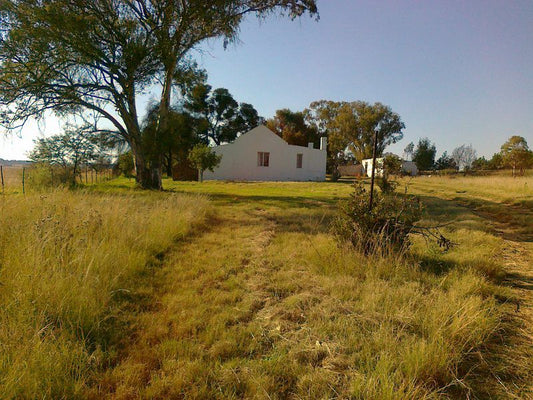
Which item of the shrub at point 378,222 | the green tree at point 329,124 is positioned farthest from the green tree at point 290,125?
the shrub at point 378,222

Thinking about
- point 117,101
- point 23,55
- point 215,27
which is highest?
point 215,27

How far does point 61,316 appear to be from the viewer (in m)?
2.47

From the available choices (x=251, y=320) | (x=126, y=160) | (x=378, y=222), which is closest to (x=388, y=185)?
(x=378, y=222)

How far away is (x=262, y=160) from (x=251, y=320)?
2989 centimetres

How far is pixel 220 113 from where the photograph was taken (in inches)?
1619

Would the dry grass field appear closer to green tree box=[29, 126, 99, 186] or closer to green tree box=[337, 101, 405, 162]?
green tree box=[29, 126, 99, 186]

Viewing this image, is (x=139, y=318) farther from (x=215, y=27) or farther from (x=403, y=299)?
(x=215, y=27)

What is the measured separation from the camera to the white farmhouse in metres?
31.1

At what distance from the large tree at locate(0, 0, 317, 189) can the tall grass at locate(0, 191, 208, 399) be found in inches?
360

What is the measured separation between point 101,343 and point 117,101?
48.4ft

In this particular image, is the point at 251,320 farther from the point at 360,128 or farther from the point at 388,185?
the point at 360,128

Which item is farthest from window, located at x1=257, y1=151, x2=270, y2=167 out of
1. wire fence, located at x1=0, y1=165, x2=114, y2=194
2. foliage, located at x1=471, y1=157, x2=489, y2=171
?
foliage, located at x1=471, y1=157, x2=489, y2=171

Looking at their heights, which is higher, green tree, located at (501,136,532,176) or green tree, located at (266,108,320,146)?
green tree, located at (266,108,320,146)

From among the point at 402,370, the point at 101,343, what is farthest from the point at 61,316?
the point at 402,370
